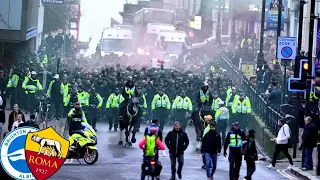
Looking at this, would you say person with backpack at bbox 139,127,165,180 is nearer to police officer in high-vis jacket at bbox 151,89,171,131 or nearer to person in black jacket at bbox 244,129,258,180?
person in black jacket at bbox 244,129,258,180

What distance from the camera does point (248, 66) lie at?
4266 centimetres

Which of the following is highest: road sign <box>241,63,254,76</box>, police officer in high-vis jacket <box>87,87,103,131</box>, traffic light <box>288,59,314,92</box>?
road sign <box>241,63,254,76</box>

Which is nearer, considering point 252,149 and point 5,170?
point 5,170

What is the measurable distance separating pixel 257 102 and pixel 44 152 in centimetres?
2578

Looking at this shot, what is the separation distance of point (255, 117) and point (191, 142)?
3789 mm

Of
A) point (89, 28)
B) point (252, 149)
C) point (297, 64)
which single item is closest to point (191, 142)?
point (297, 64)

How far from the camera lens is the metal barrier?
2827cm

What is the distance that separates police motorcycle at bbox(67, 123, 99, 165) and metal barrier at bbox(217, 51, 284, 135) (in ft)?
19.4

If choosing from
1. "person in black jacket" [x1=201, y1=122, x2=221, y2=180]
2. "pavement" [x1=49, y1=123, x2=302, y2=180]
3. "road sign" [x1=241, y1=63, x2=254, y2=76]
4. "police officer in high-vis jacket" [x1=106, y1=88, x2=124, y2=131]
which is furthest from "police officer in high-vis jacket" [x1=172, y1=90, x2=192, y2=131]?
"road sign" [x1=241, y1=63, x2=254, y2=76]

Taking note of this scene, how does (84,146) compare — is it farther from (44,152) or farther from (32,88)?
(44,152)

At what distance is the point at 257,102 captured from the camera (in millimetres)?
33938

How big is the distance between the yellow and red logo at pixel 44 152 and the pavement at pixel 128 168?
12402mm

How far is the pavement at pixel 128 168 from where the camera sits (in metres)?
21.9

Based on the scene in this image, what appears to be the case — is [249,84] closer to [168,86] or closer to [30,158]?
[168,86]
